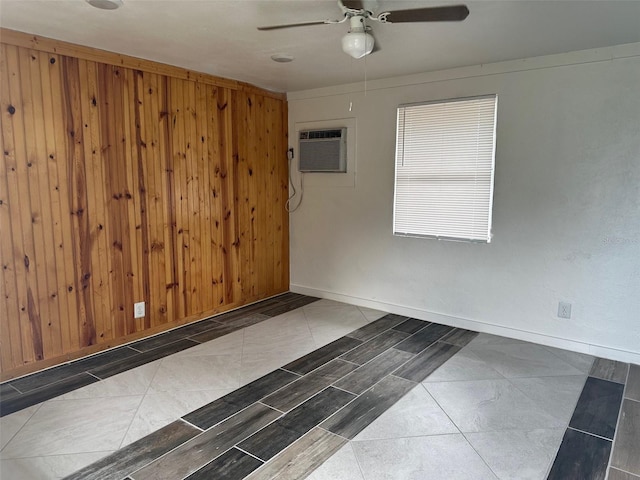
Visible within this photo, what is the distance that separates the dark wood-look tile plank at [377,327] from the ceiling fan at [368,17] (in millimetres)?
2253

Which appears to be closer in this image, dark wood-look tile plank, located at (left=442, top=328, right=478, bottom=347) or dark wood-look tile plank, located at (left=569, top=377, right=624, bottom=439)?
dark wood-look tile plank, located at (left=569, top=377, right=624, bottom=439)

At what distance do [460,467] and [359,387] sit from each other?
0.87 meters

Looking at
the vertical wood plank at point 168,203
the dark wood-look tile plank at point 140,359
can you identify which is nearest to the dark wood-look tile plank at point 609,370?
the dark wood-look tile plank at point 140,359

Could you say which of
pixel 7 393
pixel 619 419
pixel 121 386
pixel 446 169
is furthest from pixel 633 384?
pixel 7 393

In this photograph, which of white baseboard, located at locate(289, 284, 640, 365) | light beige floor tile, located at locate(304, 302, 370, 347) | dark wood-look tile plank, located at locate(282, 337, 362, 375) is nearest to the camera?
dark wood-look tile plank, located at locate(282, 337, 362, 375)

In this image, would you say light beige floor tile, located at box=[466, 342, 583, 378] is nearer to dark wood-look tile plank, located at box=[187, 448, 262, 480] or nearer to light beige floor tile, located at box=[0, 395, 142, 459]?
dark wood-look tile plank, located at box=[187, 448, 262, 480]

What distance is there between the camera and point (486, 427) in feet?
7.74

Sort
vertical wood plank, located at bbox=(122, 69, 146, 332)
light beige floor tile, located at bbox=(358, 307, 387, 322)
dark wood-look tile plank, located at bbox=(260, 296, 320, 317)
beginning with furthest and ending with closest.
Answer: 1. dark wood-look tile plank, located at bbox=(260, 296, 320, 317)
2. light beige floor tile, located at bbox=(358, 307, 387, 322)
3. vertical wood plank, located at bbox=(122, 69, 146, 332)

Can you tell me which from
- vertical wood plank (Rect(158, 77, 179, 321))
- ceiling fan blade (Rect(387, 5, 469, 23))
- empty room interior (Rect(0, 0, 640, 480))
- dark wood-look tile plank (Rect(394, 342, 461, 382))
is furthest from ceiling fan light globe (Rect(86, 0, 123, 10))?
dark wood-look tile plank (Rect(394, 342, 461, 382))

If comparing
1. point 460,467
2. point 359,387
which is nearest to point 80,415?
point 359,387

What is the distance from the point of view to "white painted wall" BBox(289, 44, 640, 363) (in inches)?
122

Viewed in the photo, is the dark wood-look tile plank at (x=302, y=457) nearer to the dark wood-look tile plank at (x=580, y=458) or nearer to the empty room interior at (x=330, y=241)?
the empty room interior at (x=330, y=241)

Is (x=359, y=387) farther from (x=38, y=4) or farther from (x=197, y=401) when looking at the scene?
(x=38, y=4)

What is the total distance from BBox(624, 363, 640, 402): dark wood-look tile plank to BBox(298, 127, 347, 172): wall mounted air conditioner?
2891 millimetres
